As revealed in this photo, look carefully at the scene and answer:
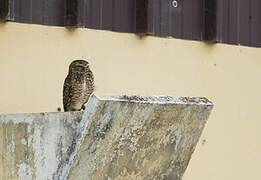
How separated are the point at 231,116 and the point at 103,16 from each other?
165 centimetres

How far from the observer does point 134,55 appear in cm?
605

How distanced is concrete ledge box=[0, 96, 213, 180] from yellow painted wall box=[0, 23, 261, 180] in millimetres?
969

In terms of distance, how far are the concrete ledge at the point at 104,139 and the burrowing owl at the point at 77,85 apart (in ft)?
3.10

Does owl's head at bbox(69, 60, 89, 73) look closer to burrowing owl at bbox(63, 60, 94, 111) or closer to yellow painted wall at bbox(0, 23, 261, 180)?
burrowing owl at bbox(63, 60, 94, 111)

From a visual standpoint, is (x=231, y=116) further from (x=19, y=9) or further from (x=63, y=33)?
(x=19, y=9)

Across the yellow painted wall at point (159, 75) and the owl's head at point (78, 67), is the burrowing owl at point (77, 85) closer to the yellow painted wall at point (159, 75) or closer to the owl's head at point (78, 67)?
the owl's head at point (78, 67)

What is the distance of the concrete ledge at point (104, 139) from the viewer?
3.93 meters

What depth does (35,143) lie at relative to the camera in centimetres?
412

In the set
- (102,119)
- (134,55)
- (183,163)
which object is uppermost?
(134,55)

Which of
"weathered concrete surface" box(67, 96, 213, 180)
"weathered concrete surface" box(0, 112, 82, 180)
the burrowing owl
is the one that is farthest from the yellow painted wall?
"weathered concrete surface" box(67, 96, 213, 180)

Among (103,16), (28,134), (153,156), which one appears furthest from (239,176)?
(28,134)

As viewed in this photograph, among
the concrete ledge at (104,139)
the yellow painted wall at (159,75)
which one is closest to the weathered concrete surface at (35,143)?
the concrete ledge at (104,139)

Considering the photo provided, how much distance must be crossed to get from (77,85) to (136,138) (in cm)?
106

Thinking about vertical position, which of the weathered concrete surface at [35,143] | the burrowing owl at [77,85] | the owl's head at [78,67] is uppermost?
the owl's head at [78,67]
